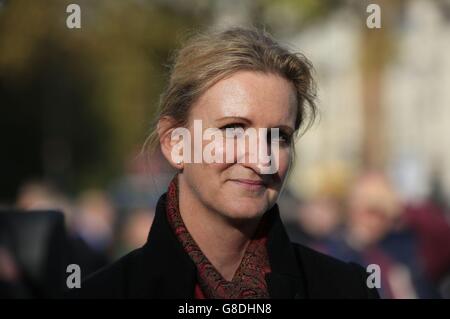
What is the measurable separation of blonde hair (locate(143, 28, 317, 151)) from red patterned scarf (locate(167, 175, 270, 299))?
0.27 metres

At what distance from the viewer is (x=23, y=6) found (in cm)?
1527

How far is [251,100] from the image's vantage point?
3.12m

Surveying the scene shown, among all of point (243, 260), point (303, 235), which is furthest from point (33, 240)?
point (303, 235)

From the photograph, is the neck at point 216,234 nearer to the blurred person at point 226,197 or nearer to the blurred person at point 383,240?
the blurred person at point 226,197

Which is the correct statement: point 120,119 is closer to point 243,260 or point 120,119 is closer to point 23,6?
point 23,6

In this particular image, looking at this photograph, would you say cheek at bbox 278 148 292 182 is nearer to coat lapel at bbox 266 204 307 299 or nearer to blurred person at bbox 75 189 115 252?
coat lapel at bbox 266 204 307 299

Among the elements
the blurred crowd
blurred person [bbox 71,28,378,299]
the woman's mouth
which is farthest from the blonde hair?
the blurred crowd

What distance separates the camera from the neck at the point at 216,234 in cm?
326

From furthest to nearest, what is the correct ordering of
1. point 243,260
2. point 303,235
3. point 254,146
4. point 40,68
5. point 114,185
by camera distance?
point 114,185 < point 40,68 < point 303,235 < point 243,260 < point 254,146

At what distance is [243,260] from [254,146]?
41cm

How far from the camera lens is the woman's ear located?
130 inches

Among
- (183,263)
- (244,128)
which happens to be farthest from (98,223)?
(244,128)

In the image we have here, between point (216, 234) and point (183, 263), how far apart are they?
152mm

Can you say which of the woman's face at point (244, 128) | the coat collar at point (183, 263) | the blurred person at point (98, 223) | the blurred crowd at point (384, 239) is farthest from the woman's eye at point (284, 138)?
the blurred person at point (98, 223)
